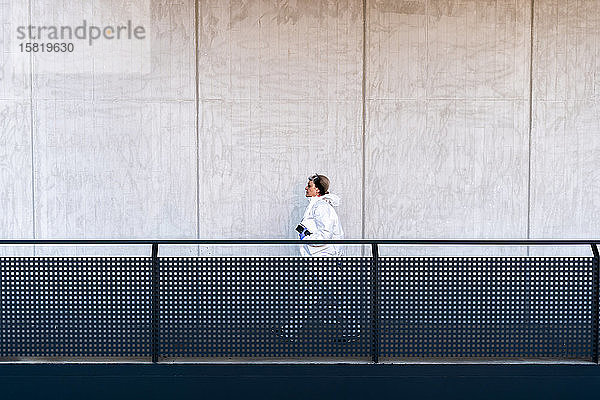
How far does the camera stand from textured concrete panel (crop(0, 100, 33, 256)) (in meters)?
10.4

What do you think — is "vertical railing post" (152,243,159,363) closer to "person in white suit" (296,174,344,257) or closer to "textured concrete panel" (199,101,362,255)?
"person in white suit" (296,174,344,257)

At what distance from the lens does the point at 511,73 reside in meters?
10.5

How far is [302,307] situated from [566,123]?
612 cm

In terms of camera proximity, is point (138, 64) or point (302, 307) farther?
point (138, 64)

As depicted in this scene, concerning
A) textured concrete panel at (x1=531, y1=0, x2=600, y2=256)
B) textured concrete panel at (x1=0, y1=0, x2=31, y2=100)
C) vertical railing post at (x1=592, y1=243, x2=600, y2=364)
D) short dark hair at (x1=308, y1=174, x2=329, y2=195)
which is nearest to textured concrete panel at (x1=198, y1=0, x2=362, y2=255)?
short dark hair at (x1=308, y1=174, x2=329, y2=195)

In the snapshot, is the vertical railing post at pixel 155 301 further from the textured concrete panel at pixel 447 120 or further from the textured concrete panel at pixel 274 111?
the textured concrete panel at pixel 447 120

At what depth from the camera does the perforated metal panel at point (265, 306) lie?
20.9 ft

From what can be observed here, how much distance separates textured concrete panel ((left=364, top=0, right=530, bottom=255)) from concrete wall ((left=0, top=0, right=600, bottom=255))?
0.02 meters

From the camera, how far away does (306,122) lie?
10492 millimetres

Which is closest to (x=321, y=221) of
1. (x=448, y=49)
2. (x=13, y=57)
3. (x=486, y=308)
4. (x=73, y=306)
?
(x=486, y=308)

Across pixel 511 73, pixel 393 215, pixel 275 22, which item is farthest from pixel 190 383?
pixel 511 73

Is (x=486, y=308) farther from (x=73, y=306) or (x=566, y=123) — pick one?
(x=566, y=123)

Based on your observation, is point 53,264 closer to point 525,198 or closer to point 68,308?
point 68,308

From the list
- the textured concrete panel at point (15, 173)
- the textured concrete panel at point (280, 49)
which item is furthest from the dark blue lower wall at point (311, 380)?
the textured concrete panel at point (280, 49)
